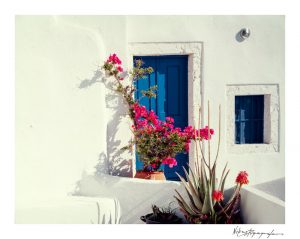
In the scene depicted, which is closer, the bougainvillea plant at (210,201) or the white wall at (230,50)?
the bougainvillea plant at (210,201)

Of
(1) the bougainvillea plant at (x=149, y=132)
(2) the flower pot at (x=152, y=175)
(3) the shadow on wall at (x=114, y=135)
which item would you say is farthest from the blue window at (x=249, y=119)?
(3) the shadow on wall at (x=114, y=135)

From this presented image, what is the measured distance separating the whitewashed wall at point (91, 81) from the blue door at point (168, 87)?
324mm

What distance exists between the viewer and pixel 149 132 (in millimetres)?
4750

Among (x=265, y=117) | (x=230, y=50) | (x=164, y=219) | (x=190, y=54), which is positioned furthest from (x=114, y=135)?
(x=265, y=117)

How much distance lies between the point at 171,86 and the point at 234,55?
103 centimetres

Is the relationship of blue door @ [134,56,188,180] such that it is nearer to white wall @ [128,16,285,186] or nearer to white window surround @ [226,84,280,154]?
white wall @ [128,16,285,186]

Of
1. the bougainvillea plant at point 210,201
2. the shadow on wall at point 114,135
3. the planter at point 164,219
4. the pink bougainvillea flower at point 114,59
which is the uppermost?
the pink bougainvillea flower at point 114,59

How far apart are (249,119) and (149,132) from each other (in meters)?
1.82

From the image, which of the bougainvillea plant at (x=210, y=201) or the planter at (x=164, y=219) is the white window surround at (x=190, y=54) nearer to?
the planter at (x=164, y=219)

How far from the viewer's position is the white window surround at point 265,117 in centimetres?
543

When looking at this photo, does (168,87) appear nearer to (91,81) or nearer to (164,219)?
(91,81)

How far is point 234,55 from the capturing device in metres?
5.39

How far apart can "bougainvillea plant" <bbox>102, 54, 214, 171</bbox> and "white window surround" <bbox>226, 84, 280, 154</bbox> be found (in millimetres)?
801

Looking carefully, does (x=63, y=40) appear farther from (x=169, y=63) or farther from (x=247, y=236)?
(x=247, y=236)
